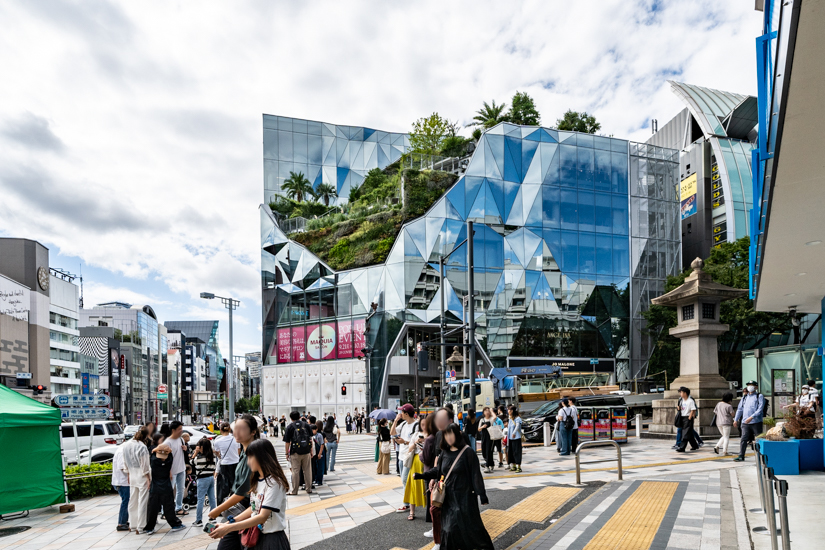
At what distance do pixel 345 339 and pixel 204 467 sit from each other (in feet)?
145

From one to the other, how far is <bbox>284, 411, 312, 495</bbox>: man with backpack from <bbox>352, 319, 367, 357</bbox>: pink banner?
39473 millimetres

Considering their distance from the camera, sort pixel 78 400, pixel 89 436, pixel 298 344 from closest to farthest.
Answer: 1. pixel 78 400
2. pixel 89 436
3. pixel 298 344

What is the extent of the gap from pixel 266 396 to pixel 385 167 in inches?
1173

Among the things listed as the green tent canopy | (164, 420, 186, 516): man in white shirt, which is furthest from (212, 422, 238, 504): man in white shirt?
the green tent canopy

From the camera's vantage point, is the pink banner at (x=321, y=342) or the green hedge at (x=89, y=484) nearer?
the green hedge at (x=89, y=484)

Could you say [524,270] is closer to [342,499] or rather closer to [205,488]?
[342,499]

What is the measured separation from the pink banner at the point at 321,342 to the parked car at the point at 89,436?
32.5m

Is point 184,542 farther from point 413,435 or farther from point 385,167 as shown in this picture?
point 385,167

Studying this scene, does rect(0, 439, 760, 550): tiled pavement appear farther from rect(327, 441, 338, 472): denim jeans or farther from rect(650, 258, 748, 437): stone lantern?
rect(650, 258, 748, 437): stone lantern

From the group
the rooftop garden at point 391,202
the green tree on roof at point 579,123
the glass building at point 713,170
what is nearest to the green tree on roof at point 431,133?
the rooftop garden at point 391,202

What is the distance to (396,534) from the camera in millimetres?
8211

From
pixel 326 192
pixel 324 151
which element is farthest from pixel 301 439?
pixel 324 151

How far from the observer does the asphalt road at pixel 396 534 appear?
7.65 metres

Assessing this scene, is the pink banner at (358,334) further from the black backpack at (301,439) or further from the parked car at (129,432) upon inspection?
the black backpack at (301,439)
